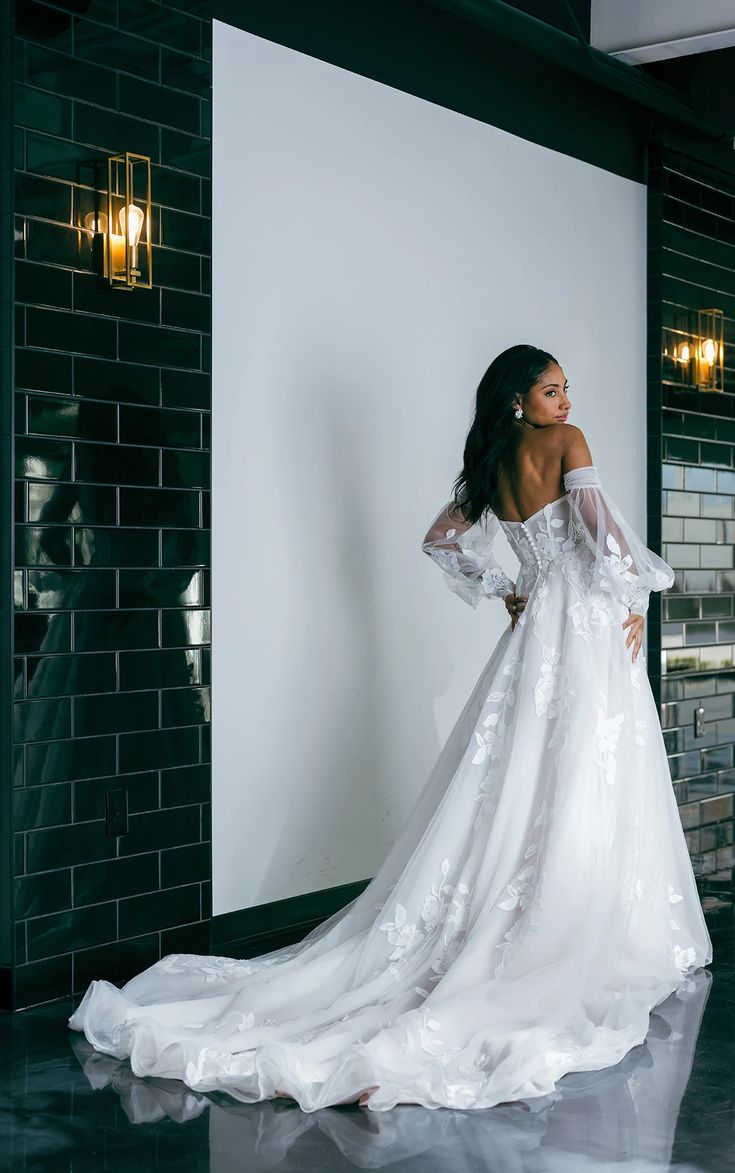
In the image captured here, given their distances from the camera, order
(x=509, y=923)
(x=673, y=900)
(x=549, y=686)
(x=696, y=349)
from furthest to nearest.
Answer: (x=696, y=349) → (x=673, y=900) → (x=549, y=686) → (x=509, y=923)

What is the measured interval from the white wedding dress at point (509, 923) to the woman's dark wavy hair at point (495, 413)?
0.17 metres

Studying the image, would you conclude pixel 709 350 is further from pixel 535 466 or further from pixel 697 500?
pixel 535 466

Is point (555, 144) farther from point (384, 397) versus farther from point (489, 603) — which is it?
point (489, 603)

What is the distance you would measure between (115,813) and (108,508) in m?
0.90

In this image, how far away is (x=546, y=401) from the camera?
4059 mm

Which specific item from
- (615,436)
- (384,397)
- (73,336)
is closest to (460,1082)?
(73,336)

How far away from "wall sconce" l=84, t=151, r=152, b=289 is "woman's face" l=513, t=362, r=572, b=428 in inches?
47.8

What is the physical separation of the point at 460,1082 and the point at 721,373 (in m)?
4.73

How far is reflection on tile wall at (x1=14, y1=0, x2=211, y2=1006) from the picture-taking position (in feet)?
12.4

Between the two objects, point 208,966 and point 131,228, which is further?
point 131,228

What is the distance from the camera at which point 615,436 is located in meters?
6.35

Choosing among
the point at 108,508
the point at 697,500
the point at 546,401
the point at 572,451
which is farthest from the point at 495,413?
the point at 697,500

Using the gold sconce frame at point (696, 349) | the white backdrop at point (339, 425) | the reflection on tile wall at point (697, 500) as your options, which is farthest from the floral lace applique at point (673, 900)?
the gold sconce frame at point (696, 349)

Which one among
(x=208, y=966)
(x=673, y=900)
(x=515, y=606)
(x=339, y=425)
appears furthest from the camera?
(x=339, y=425)
